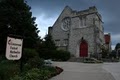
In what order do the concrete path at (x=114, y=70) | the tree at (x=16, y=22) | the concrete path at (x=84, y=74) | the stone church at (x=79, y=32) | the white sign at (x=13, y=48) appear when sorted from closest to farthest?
the white sign at (x=13, y=48) < the concrete path at (x=84, y=74) < the concrete path at (x=114, y=70) < the tree at (x=16, y=22) < the stone church at (x=79, y=32)

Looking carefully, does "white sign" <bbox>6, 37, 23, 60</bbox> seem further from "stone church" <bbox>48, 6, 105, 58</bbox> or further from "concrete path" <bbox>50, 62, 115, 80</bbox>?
Answer: "stone church" <bbox>48, 6, 105, 58</bbox>

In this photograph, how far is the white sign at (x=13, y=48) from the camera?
256 inches

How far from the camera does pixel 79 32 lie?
33.8 m

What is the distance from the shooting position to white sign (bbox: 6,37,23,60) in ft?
21.3

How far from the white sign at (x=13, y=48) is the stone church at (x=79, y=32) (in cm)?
2518

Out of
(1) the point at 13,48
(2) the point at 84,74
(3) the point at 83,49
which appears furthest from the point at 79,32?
(1) the point at 13,48

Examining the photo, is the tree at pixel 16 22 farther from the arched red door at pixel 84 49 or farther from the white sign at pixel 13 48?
the white sign at pixel 13 48

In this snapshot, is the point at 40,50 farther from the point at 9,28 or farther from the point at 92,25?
the point at 92,25

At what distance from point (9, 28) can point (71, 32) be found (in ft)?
48.4

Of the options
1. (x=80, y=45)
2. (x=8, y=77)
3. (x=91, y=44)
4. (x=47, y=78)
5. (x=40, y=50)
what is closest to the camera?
(x=8, y=77)

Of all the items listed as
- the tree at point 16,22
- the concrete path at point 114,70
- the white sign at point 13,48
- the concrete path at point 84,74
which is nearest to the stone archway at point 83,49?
the tree at point 16,22

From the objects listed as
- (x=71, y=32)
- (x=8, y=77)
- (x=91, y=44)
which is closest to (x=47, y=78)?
(x=8, y=77)

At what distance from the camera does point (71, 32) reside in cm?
3472

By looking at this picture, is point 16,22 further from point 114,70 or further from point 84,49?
point 84,49
